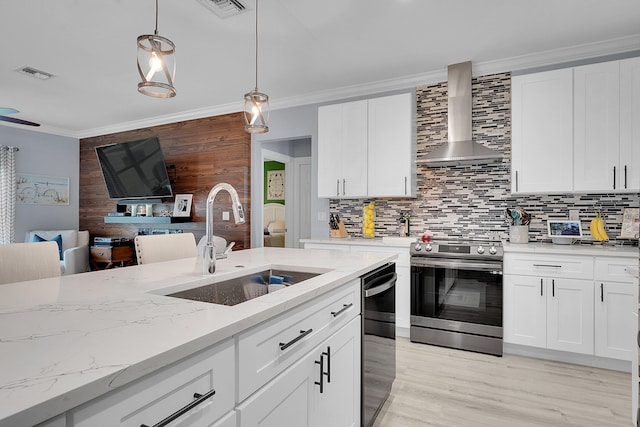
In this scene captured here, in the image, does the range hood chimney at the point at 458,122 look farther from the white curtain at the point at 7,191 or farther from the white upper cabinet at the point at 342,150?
the white curtain at the point at 7,191

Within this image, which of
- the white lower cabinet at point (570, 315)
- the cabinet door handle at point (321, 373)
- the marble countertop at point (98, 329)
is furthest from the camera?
the white lower cabinet at point (570, 315)

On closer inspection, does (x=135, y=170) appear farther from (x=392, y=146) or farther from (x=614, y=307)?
(x=614, y=307)

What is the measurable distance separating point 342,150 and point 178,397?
131 inches

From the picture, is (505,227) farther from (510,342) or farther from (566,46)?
A: (566,46)

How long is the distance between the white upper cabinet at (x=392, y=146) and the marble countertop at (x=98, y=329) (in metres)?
2.19

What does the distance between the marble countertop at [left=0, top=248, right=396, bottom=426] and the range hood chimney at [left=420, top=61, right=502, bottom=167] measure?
7.45 ft

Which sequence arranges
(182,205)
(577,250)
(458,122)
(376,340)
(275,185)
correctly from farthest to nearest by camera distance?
1. (275,185)
2. (182,205)
3. (458,122)
4. (577,250)
5. (376,340)

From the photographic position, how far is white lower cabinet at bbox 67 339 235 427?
61cm

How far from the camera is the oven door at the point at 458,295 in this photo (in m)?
2.94

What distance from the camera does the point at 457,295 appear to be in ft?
10.0

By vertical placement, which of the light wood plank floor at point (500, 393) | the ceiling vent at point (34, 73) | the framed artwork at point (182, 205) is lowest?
the light wood plank floor at point (500, 393)

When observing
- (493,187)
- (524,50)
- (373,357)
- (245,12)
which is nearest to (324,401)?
(373,357)

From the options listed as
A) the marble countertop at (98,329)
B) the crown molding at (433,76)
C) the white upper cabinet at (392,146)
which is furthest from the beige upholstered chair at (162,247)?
the crown molding at (433,76)

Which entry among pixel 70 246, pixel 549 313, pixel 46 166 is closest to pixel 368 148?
pixel 549 313
